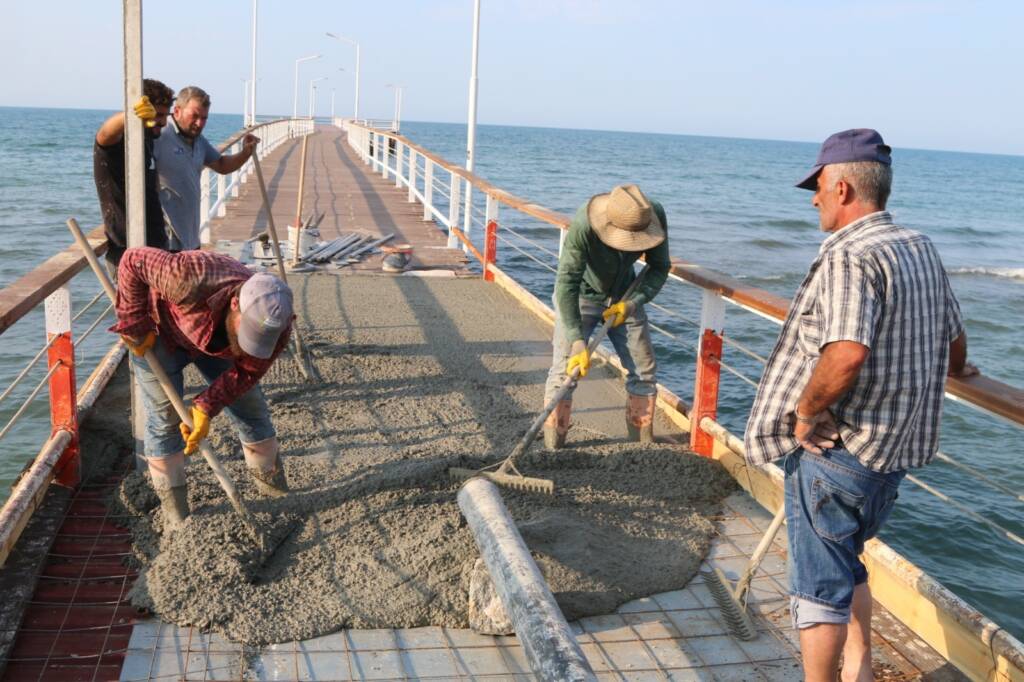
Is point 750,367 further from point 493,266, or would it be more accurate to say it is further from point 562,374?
point 562,374

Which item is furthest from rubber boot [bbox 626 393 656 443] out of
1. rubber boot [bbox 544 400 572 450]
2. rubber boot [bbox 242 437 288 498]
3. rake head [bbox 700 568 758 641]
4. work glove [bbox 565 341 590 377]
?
rubber boot [bbox 242 437 288 498]

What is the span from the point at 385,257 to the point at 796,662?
252 inches

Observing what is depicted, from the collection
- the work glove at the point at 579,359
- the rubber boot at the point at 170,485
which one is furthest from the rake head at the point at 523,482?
the rubber boot at the point at 170,485

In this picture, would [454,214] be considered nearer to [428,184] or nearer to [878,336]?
[428,184]

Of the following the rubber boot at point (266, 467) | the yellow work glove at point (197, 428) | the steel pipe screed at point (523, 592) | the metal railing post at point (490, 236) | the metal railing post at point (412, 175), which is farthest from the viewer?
the metal railing post at point (412, 175)

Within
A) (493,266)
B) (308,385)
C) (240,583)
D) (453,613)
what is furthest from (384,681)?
(493,266)

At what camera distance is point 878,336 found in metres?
2.13

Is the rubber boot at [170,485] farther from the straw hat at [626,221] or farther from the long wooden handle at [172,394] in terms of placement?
the straw hat at [626,221]

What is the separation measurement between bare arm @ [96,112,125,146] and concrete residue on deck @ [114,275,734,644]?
54.2 inches

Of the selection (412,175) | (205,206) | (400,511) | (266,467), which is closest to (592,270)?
(400,511)

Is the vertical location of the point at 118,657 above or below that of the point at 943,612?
below

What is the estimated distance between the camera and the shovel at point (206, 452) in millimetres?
3090

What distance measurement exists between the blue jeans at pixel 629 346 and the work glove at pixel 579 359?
0.27 metres

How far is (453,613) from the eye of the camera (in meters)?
2.87
